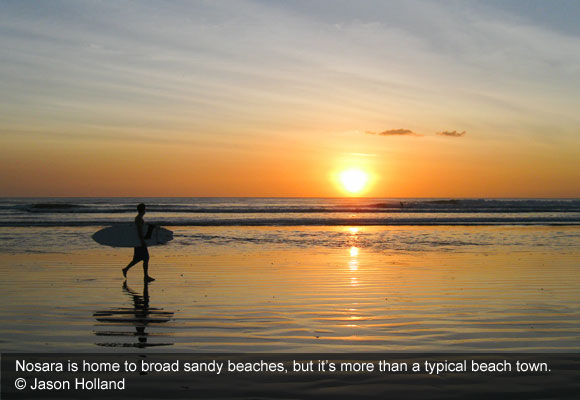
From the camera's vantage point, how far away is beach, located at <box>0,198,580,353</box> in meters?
6.65

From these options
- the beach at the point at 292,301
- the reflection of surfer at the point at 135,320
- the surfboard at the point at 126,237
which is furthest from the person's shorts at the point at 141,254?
the surfboard at the point at 126,237

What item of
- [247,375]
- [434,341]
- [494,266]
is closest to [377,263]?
[494,266]

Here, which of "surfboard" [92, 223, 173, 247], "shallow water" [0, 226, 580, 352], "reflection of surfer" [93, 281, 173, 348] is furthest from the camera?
"surfboard" [92, 223, 173, 247]

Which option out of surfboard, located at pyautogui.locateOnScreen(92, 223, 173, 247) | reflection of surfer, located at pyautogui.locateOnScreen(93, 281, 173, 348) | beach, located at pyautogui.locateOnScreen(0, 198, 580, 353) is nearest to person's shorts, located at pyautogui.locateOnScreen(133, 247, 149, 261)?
beach, located at pyautogui.locateOnScreen(0, 198, 580, 353)

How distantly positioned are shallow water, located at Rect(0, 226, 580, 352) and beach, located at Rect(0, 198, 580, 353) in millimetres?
30

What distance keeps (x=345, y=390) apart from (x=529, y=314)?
4777 millimetres

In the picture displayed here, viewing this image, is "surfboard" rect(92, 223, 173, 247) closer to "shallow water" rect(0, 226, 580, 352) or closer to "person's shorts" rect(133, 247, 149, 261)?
"shallow water" rect(0, 226, 580, 352)

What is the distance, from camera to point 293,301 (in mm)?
9367

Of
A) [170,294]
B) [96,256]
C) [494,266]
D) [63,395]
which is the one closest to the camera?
[63,395]

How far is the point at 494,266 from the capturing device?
14.2 m

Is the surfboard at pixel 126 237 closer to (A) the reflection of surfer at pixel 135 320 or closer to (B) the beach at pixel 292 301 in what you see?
(B) the beach at pixel 292 301

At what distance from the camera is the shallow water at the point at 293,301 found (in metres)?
6.69

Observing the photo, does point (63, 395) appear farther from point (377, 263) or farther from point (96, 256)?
point (96, 256)

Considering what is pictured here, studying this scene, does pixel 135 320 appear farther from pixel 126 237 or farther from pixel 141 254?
pixel 126 237
